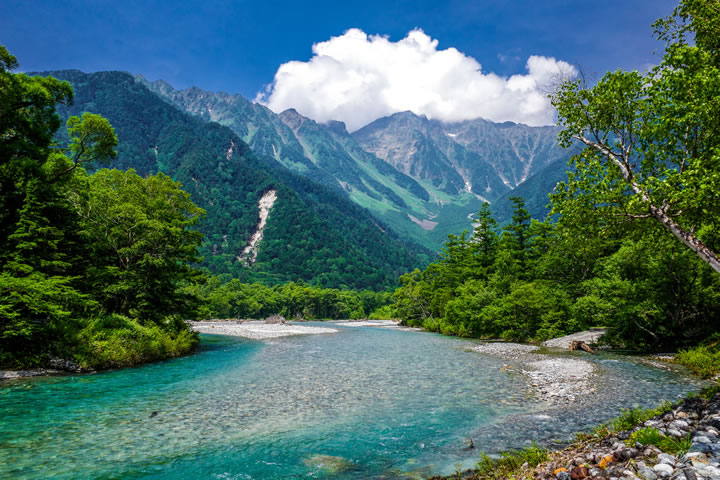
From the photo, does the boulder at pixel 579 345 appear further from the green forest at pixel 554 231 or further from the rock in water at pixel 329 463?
the rock in water at pixel 329 463

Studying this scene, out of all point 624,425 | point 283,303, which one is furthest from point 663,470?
point 283,303

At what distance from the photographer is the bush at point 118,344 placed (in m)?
23.2

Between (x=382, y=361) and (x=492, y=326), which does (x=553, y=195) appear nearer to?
(x=382, y=361)

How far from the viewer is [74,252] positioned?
28.2 meters

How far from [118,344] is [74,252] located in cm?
876

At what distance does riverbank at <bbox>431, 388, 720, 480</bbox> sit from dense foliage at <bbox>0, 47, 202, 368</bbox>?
75.8ft

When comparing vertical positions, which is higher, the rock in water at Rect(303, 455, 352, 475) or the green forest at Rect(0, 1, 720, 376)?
the green forest at Rect(0, 1, 720, 376)

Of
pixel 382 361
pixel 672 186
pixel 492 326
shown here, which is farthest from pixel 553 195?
pixel 492 326

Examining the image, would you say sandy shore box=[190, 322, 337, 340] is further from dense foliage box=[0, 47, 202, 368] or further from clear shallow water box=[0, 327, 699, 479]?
clear shallow water box=[0, 327, 699, 479]

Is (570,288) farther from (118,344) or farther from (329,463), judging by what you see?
(118,344)

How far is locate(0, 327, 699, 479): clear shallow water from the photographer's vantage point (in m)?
10.1

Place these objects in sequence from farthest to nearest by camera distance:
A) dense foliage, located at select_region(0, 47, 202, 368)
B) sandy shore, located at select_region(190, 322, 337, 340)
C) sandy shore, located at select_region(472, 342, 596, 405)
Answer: sandy shore, located at select_region(190, 322, 337, 340) < dense foliage, located at select_region(0, 47, 202, 368) < sandy shore, located at select_region(472, 342, 596, 405)

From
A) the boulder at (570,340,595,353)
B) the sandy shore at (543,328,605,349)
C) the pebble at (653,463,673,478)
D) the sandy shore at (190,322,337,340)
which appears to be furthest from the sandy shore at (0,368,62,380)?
the sandy shore at (543,328,605,349)

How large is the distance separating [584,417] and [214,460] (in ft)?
41.0
